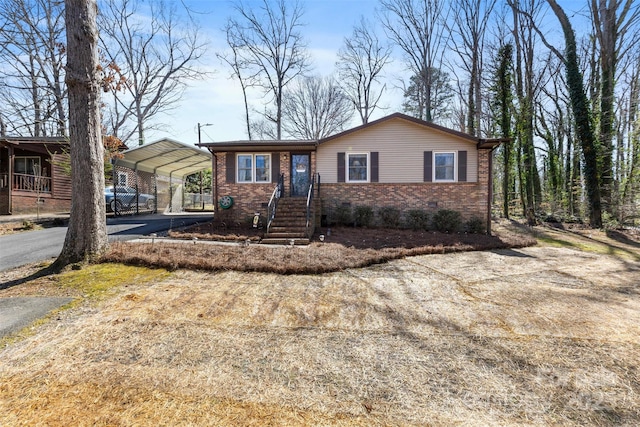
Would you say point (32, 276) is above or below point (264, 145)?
below

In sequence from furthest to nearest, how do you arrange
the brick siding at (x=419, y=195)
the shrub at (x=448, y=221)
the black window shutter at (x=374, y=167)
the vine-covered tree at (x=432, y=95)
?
the vine-covered tree at (x=432, y=95)
the black window shutter at (x=374, y=167)
the brick siding at (x=419, y=195)
the shrub at (x=448, y=221)

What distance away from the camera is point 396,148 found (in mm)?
11344

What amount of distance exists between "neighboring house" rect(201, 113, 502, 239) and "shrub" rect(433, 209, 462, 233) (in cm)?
45

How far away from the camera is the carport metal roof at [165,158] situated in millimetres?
14547

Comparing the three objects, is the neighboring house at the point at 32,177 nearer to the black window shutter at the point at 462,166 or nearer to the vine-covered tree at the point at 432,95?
the black window shutter at the point at 462,166

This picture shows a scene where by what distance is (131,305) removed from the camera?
3658 millimetres

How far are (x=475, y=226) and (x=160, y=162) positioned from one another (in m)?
17.9

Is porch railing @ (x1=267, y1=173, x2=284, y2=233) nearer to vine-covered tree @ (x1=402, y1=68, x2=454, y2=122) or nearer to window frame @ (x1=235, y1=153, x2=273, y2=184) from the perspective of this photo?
window frame @ (x1=235, y1=153, x2=273, y2=184)

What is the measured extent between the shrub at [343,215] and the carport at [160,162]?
845 cm

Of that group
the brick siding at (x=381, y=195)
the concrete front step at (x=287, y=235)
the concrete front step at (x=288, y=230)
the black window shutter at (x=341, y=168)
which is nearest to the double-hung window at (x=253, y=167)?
the brick siding at (x=381, y=195)

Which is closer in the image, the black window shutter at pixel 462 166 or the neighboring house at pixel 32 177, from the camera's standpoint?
the black window shutter at pixel 462 166

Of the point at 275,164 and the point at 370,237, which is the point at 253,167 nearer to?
the point at 275,164

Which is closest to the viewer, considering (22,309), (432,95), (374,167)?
→ (22,309)

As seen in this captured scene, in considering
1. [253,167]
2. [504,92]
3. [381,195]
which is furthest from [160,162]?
[504,92]
